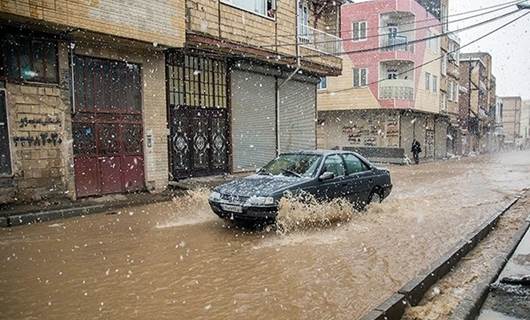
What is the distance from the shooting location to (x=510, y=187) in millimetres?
15445

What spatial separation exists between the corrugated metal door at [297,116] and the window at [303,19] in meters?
2.11

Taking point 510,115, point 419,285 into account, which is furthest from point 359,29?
point 510,115

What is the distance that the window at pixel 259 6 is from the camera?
1448cm

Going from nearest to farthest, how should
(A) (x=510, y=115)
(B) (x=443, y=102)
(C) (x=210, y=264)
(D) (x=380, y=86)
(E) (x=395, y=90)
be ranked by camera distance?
(C) (x=210, y=264) < (E) (x=395, y=90) < (D) (x=380, y=86) < (B) (x=443, y=102) < (A) (x=510, y=115)

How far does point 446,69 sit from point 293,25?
3044cm

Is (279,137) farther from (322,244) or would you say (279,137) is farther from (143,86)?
(322,244)

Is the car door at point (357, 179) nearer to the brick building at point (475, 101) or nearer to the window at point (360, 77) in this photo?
the window at point (360, 77)

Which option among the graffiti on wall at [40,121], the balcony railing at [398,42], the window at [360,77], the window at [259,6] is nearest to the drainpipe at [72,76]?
the graffiti on wall at [40,121]

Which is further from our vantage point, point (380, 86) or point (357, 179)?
point (380, 86)

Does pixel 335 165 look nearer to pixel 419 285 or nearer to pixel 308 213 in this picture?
pixel 308 213

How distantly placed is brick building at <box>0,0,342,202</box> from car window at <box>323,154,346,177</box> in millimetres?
5883

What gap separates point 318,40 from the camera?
18.4m

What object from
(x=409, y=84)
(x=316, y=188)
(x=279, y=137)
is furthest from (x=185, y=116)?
(x=409, y=84)

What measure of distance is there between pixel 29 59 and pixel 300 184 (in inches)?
270
